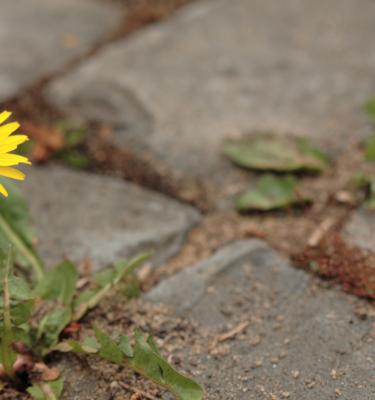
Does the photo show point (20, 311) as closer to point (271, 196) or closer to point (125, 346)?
point (125, 346)

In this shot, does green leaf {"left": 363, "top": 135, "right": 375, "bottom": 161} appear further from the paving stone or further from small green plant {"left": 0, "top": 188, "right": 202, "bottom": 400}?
the paving stone

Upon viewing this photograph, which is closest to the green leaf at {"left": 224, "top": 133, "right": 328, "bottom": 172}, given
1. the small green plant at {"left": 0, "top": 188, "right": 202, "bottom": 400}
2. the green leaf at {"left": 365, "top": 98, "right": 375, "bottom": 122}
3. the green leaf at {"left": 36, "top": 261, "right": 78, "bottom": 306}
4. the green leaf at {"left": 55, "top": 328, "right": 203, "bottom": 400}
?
the green leaf at {"left": 365, "top": 98, "right": 375, "bottom": 122}

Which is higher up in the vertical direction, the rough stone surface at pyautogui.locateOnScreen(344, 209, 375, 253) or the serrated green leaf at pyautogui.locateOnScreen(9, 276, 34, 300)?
the serrated green leaf at pyautogui.locateOnScreen(9, 276, 34, 300)

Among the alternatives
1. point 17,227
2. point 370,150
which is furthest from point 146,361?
point 370,150

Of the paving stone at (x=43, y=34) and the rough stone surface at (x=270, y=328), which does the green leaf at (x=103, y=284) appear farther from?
the paving stone at (x=43, y=34)

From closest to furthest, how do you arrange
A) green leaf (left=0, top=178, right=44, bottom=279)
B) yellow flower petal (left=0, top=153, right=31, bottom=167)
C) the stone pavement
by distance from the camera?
yellow flower petal (left=0, top=153, right=31, bottom=167), the stone pavement, green leaf (left=0, top=178, right=44, bottom=279)

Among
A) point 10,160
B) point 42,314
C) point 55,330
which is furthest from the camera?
point 42,314

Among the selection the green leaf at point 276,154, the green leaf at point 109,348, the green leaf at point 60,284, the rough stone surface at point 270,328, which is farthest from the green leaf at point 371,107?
the green leaf at point 109,348
